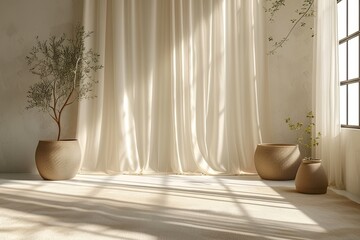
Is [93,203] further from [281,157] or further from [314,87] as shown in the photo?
[314,87]

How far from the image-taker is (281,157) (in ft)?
16.8

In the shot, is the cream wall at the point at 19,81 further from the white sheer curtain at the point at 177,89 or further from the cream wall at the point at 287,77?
the cream wall at the point at 287,77

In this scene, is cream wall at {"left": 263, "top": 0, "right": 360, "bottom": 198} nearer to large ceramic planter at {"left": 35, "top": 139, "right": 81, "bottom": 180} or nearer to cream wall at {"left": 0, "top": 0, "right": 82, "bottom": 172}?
large ceramic planter at {"left": 35, "top": 139, "right": 81, "bottom": 180}

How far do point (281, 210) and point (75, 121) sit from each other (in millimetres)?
3082

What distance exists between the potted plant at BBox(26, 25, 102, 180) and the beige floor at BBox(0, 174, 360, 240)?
23 cm

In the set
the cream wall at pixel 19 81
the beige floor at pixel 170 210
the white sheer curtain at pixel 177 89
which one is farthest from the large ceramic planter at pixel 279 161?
the cream wall at pixel 19 81

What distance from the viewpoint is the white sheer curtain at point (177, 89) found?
5.72 meters

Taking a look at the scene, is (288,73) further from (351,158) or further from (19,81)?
(19,81)

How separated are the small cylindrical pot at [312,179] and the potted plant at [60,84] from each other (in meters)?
2.35

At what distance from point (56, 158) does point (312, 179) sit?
2.56 meters

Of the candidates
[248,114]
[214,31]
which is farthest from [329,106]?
[214,31]

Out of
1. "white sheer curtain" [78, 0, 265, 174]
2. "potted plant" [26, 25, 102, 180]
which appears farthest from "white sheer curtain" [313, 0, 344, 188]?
"potted plant" [26, 25, 102, 180]

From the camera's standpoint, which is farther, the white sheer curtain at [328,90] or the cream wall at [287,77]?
the cream wall at [287,77]

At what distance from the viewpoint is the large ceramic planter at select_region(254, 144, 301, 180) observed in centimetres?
512
